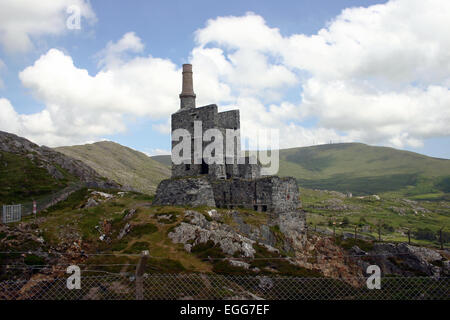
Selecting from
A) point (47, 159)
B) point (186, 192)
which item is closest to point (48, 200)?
point (47, 159)

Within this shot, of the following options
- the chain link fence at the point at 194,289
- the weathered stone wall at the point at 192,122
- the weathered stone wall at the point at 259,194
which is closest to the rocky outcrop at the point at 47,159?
the weathered stone wall at the point at 192,122

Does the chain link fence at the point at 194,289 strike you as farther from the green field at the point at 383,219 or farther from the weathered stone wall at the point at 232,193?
the green field at the point at 383,219

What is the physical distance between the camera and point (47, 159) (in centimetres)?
6331

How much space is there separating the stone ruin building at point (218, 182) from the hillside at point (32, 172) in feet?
64.9

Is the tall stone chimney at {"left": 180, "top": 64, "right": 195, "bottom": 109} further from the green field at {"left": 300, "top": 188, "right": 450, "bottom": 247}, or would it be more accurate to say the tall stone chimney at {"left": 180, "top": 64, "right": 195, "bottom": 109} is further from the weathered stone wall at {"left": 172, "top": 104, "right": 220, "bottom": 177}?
the green field at {"left": 300, "top": 188, "right": 450, "bottom": 247}

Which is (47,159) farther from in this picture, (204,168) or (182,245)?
(182,245)

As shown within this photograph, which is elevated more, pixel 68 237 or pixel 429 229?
pixel 68 237

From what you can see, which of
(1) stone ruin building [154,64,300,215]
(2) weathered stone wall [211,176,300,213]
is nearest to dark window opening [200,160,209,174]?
(1) stone ruin building [154,64,300,215]

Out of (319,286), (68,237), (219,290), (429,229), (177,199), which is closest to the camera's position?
(219,290)

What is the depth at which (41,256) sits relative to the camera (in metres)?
29.9
